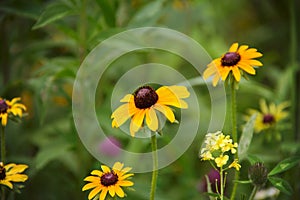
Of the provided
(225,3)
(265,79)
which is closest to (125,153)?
(265,79)

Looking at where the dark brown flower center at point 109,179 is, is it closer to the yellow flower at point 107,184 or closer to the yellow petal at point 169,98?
the yellow flower at point 107,184

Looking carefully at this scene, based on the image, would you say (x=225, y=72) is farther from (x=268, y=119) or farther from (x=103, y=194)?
(x=268, y=119)

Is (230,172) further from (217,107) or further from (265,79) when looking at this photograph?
(265,79)

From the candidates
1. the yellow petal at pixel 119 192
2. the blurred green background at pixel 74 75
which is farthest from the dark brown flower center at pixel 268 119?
the yellow petal at pixel 119 192

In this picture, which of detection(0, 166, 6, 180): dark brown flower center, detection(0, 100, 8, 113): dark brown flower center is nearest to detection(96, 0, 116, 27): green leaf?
detection(0, 100, 8, 113): dark brown flower center

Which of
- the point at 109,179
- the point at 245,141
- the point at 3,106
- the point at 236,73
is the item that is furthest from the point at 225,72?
the point at 3,106

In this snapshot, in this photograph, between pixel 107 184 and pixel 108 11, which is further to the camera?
pixel 108 11

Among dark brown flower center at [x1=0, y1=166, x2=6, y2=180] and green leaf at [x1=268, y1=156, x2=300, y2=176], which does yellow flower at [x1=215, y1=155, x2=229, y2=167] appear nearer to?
green leaf at [x1=268, y1=156, x2=300, y2=176]
